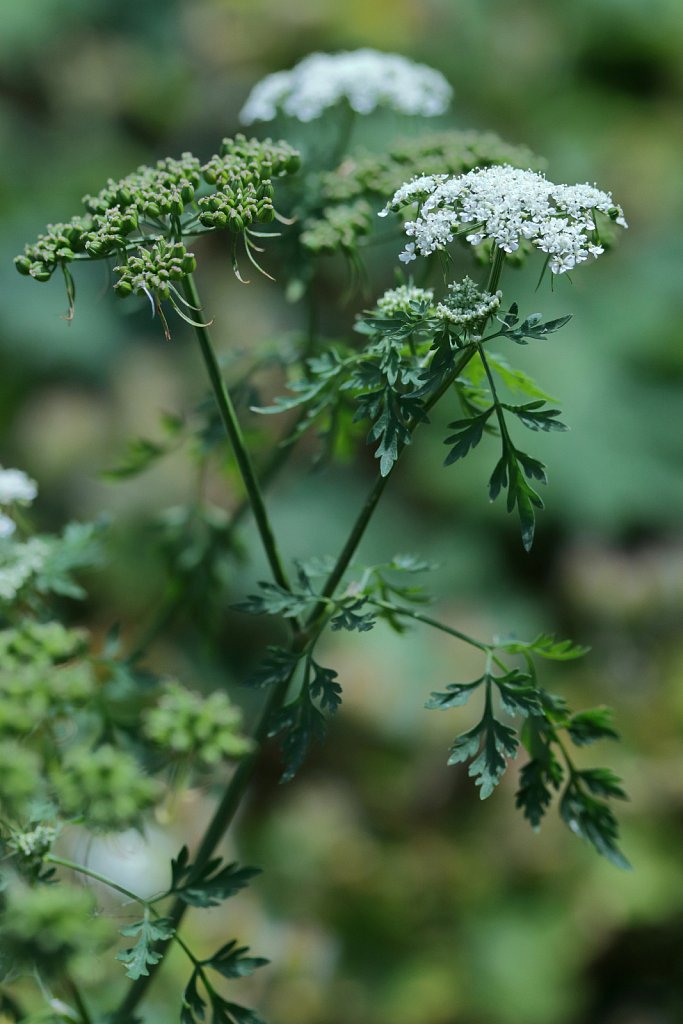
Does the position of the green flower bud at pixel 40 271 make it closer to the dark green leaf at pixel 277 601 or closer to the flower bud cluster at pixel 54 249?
the flower bud cluster at pixel 54 249

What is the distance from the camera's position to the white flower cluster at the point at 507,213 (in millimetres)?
859

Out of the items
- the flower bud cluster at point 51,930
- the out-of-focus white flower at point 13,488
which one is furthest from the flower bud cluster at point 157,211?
the flower bud cluster at point 51,930

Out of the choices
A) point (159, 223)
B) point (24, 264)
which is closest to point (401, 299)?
point (159, 223)

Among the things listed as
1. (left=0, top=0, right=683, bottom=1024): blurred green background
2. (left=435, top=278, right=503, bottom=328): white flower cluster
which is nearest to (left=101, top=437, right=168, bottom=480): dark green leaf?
(left=0, top=0, right=683, bottom=1024): blurred green background

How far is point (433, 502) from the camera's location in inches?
161

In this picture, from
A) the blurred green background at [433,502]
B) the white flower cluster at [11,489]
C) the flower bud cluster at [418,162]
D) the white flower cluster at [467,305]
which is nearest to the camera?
the white flower cluster at [467,305]

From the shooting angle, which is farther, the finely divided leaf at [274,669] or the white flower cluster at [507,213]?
the finely divided leaf at [274,669]

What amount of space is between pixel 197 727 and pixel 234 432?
0.99 feet

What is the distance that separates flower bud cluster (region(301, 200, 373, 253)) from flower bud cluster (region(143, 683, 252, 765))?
486 mm

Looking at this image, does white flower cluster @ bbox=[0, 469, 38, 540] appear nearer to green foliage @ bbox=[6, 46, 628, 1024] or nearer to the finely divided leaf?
green foliage @ bbox=[6, 46, 628, 1024]

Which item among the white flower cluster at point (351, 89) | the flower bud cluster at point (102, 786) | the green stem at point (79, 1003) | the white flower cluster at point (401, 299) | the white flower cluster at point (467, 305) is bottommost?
the green stem at point (79, 1003)

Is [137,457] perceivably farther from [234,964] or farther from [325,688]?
[234,964]

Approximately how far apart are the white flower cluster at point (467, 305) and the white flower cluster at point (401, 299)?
6 cm

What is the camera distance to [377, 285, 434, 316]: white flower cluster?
941 millimetres
